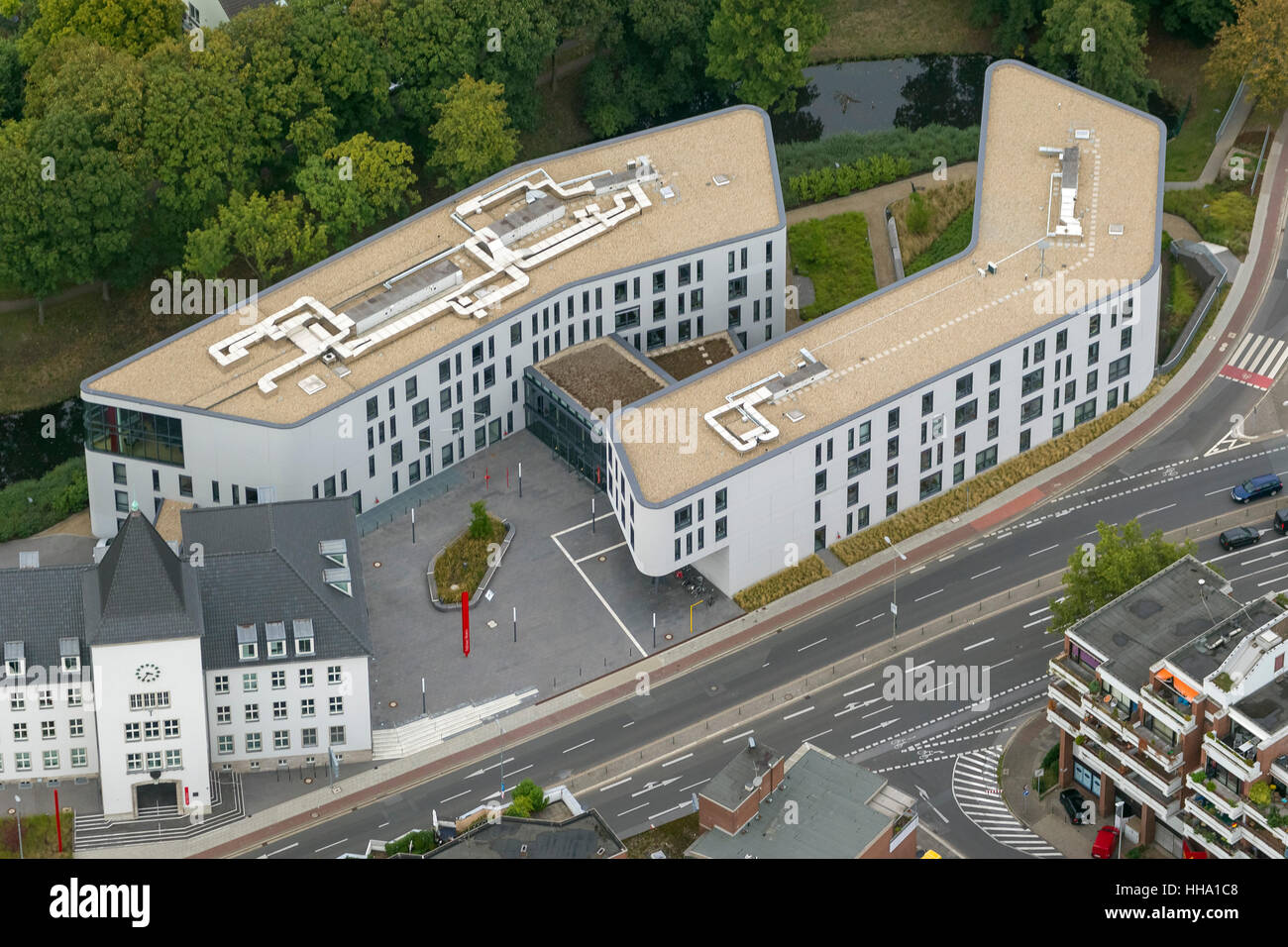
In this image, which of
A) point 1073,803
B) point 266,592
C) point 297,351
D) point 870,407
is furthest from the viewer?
point 297,351

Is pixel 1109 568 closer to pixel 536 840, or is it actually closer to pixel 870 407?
pixel 870 407

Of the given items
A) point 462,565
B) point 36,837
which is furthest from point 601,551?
point 36,837

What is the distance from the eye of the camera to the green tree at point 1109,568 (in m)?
166

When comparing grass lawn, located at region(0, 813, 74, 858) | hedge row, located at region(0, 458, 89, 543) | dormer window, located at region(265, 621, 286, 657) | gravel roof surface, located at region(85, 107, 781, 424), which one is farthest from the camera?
hedge row, located at region(0, 458, 89, 543)

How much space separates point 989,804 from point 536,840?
39409 mm

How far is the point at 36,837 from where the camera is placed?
160 meters

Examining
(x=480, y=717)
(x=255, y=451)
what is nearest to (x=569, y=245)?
(x=255, y=451)

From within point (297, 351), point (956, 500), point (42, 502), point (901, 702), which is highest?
point (297, 351)

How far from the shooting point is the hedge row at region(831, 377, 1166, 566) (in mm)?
187375

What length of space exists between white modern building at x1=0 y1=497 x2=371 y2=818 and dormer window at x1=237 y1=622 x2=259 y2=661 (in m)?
0.11

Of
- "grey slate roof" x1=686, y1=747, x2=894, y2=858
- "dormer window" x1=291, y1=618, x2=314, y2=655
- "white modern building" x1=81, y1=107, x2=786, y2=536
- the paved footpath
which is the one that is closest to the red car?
"grey slate roof" x1=686, y1=747, x2=894, y2=858

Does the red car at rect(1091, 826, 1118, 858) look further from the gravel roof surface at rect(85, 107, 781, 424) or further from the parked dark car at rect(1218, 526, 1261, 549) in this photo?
the gravel roof surface at rect(85, 107, 781, 424)

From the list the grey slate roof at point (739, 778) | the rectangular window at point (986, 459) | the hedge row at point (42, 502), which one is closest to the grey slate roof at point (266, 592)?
the hedge row at point (42, 502)
